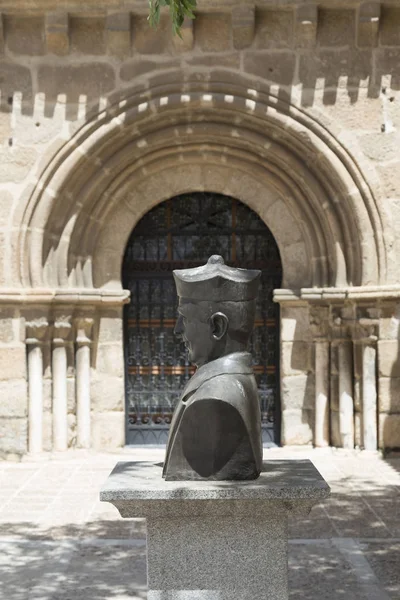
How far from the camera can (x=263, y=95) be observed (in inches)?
372

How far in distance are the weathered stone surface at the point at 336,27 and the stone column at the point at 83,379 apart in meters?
3.66

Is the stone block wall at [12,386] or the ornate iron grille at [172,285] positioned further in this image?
the ornate iron grille at [172,285]

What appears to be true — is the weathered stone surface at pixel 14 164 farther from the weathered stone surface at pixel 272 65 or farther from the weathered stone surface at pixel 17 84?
the weathered stone surface at pixel 272 65

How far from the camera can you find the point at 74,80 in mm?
9539

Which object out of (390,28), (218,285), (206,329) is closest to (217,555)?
(206,329)

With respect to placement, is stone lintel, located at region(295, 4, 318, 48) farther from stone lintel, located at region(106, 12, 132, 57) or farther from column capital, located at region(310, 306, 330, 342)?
column capital, located at region(310, 306, 330, 342)

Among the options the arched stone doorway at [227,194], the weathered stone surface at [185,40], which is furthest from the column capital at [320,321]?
the weathered stone surface at [185,40]

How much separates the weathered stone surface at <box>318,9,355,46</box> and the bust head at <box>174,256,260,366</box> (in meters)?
5.85

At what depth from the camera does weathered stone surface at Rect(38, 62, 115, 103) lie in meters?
9.52

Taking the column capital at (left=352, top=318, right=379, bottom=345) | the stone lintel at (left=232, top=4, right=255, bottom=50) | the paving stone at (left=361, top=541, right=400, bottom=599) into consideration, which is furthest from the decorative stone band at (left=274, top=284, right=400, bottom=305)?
the paving stone at (left=361, top=541, right=400, bottom=599)

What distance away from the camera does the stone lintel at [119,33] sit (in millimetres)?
9383

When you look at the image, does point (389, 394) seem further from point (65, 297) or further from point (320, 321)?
point (65, 297)

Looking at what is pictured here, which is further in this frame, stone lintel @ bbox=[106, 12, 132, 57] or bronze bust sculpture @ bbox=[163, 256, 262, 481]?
stone lintel @ bbox=[106, 12, 132, 57]

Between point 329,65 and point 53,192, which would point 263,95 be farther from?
point 53,192
